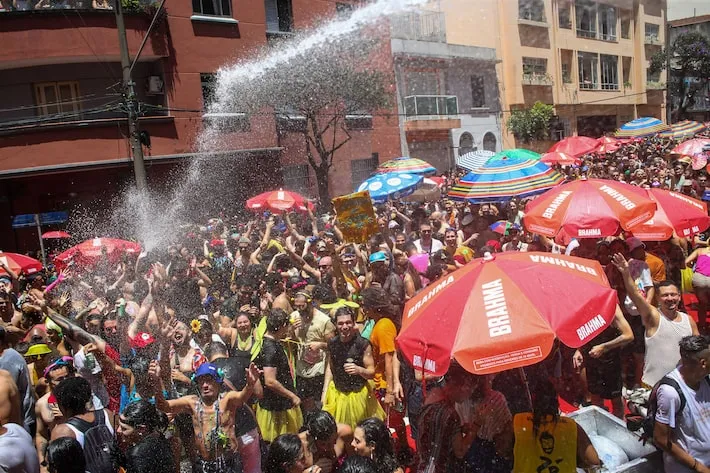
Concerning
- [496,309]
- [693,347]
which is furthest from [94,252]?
[693,347]

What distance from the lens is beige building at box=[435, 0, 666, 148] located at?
25.4m

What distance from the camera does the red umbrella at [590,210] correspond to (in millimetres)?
5375

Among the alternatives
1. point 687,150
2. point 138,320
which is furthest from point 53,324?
point 687,150

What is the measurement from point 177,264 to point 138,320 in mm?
2275

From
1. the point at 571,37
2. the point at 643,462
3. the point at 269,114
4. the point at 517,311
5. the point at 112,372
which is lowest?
the point at 643,462

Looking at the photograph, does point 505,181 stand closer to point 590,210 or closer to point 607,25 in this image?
point 590,210

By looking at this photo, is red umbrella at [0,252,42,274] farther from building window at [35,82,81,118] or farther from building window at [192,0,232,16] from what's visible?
building window at [192,0,232,16]

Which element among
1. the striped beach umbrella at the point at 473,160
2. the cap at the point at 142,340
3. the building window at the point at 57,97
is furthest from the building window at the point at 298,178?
the cap at the point at 142,340

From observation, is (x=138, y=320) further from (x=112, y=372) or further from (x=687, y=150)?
(x=687, y=150)

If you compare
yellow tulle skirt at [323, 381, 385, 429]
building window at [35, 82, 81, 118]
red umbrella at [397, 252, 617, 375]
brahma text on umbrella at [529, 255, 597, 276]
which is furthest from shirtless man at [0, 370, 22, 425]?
building window at [35, 82, 81, 118]

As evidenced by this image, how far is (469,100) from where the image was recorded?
25.2 metres

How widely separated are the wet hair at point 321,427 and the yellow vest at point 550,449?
45.6 inches

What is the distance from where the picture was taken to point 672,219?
5852 mm

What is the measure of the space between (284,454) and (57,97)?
1490 cm
